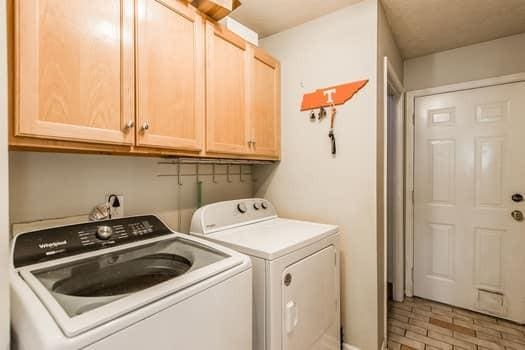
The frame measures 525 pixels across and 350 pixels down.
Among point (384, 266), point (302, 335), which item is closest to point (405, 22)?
point (384, 266)

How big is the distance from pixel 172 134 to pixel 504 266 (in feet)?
9.35

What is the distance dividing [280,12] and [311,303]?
6.18ft

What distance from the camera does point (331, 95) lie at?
184cm

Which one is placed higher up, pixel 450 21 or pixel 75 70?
pixel 450 21

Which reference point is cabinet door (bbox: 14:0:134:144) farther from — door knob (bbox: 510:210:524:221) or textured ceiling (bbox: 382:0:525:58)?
door knob (bbox: 510:210:524:221)

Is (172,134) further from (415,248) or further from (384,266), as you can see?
(415,248)

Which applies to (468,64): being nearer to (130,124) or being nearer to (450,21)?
(450,21)

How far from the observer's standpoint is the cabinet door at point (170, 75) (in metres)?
1.19

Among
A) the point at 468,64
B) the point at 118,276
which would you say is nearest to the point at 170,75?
the point at 118,276

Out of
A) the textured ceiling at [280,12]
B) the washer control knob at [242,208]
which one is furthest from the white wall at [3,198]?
the textured ceiling at [280,12]

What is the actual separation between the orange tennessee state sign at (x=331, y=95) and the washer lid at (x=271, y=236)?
0.85 metres

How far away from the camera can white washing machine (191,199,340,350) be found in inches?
47.1

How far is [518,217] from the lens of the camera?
2174mm

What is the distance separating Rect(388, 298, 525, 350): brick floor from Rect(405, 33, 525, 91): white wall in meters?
2.10
